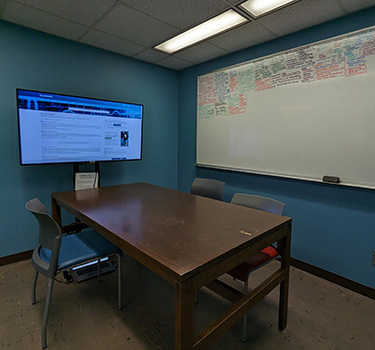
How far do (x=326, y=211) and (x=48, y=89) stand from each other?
129 inches

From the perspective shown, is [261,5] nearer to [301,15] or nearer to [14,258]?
[301,15]

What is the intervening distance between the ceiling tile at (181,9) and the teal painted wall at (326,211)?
2.97ft

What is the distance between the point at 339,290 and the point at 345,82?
192cm

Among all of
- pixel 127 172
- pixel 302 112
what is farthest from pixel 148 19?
pixel 127 172

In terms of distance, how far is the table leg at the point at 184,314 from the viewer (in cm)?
91

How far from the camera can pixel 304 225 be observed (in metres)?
2.46

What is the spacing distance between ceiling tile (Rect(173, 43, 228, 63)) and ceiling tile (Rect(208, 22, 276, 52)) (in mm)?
113

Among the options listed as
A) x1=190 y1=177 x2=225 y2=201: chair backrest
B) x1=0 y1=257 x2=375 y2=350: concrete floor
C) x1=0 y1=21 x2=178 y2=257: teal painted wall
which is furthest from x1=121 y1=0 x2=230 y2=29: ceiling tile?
x1=0 y1=257 x2=375 y2=350: concrete floor

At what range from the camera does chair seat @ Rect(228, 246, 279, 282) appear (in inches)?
59.6

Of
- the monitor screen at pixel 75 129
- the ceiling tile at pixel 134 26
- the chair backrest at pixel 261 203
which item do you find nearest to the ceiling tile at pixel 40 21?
the ceiling tile at pixel 134 26

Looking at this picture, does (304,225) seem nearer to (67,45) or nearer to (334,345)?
(334,345)

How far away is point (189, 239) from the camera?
3.99 feet

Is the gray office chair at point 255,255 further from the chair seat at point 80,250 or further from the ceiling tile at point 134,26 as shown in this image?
the ceiling tile at point 134,26

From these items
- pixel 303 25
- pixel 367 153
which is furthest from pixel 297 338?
pixel 303 25
